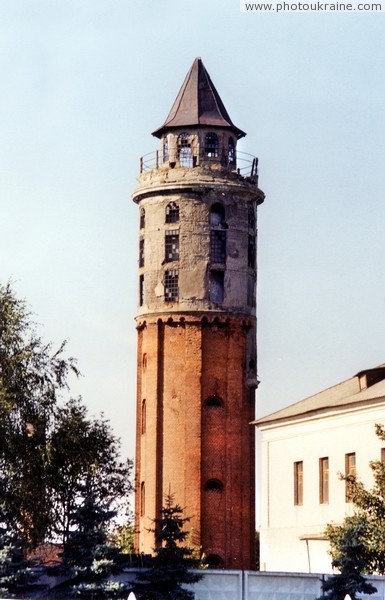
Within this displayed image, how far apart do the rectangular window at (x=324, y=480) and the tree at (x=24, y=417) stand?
1577 cm

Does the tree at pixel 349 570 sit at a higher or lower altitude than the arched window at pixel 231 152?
lower

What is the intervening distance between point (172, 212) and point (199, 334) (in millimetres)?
6927

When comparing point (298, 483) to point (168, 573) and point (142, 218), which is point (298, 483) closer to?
point (168, 573)

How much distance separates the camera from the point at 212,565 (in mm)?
82125

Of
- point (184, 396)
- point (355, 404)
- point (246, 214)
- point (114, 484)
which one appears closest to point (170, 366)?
point (184, 396)

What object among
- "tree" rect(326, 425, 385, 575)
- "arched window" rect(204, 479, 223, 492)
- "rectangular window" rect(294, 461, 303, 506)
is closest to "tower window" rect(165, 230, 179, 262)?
"arched window" rect(204, 479, 223, 492)

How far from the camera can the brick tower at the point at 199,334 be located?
8331 centimetres

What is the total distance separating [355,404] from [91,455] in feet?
45.6

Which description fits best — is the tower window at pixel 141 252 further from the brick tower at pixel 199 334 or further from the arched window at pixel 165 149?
the arched window at pixel 165 149

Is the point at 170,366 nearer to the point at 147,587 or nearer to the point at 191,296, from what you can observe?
the point at 191,296

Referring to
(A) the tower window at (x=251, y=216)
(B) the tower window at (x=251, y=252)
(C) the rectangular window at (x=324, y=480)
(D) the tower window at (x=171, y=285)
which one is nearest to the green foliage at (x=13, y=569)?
(C) the rectangular window at (x=324, y=480)

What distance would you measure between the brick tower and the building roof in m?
14.5

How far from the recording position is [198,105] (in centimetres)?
8881

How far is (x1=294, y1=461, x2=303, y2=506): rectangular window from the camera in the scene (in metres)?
65.8
